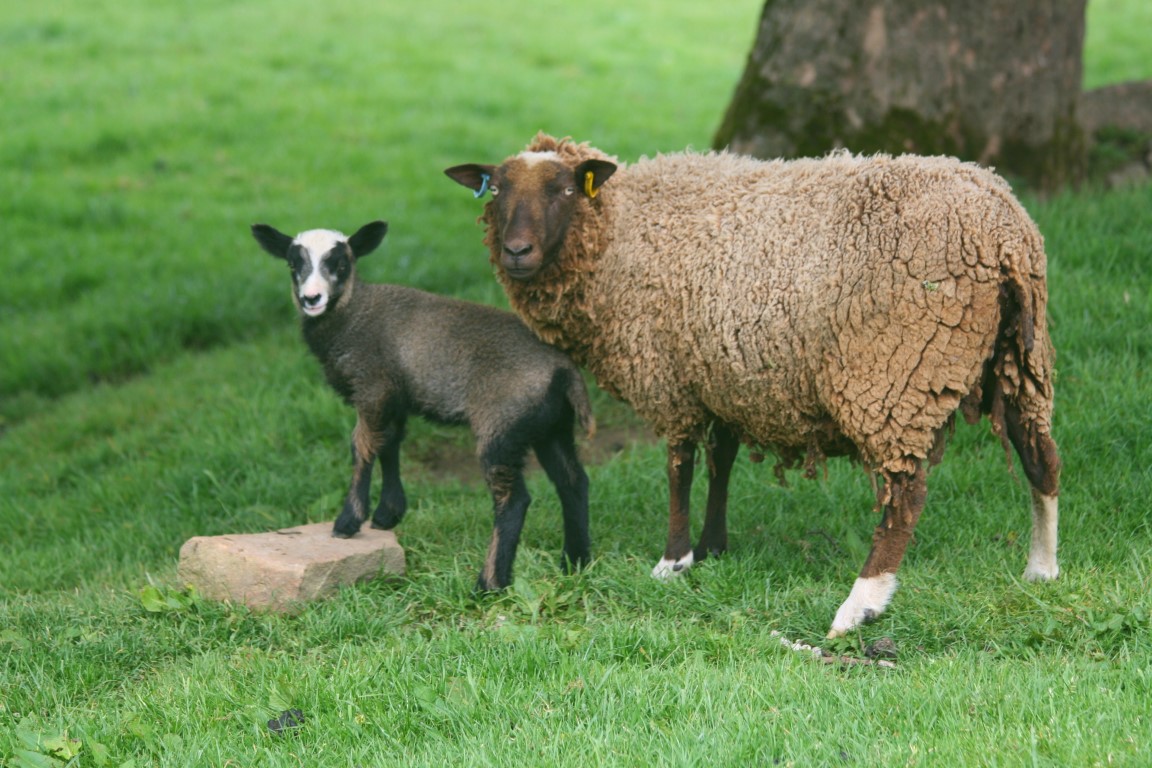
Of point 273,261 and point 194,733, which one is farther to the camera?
point 273,261

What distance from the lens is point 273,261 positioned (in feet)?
35.6

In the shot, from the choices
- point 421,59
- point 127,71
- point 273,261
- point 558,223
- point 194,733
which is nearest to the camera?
point 194,733

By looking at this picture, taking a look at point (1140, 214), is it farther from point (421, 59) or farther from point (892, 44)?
point (421, 59)

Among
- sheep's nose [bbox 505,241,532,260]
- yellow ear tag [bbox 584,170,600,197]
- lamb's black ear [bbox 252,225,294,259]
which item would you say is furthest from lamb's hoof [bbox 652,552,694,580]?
lamb's black ear [bbox 252,225,294,259]

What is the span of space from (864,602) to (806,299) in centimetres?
120

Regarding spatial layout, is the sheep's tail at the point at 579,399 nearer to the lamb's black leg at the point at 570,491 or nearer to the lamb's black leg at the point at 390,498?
the lamb's black leg at the point at 570,491

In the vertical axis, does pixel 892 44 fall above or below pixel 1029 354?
above

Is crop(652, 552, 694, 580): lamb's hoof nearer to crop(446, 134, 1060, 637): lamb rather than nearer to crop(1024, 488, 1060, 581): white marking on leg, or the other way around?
crop(446, 134, 1060, 637): lamb

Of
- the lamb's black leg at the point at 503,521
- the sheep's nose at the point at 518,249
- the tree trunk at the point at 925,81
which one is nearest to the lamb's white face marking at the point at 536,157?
the sheep's nose at the point at 518,249

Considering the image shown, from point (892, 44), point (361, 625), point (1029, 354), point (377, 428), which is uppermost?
point (892, 44)

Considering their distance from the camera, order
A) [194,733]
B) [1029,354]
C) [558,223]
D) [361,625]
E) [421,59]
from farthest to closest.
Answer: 1. [421,59]
2. [558,223]
3. [361,625]
4. [1029,354]
5. [194,733]

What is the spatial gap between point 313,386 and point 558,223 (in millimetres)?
3184

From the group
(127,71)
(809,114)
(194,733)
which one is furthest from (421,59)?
(194,733)

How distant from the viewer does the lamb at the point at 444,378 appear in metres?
5.46
